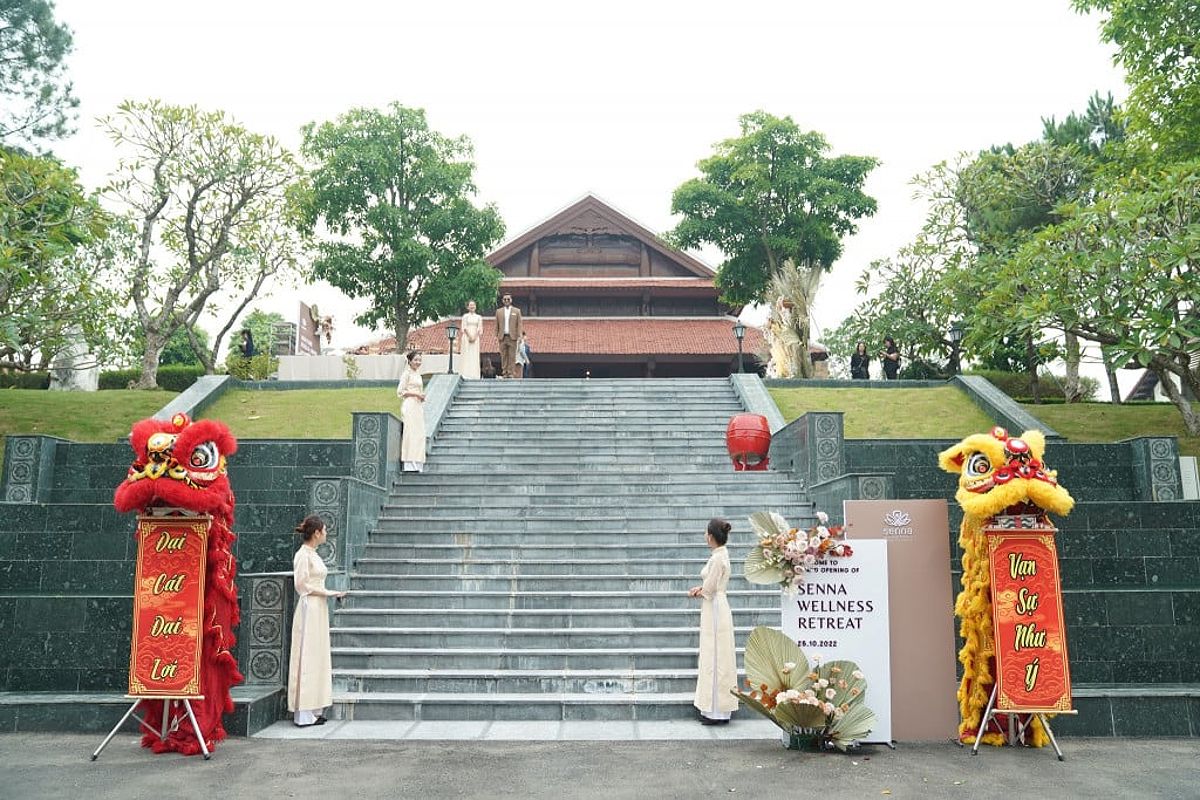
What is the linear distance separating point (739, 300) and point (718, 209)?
3.08m

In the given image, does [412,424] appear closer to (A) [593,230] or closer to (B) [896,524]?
(B) [896,524]

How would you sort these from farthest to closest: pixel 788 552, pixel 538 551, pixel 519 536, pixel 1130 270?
pixel 1130 270
pixel 519 536
pixel 538 551
pixel 788 552

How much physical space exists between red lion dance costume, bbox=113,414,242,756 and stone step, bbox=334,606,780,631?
7.51 feet

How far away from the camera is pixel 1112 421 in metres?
16.9

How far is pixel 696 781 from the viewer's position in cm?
510

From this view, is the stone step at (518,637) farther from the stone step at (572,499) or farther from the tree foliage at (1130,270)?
the tree foliage at (1130,270)

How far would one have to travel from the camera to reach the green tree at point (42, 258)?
13.2 m

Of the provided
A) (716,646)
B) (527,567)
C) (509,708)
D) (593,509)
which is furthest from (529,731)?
(593,509)

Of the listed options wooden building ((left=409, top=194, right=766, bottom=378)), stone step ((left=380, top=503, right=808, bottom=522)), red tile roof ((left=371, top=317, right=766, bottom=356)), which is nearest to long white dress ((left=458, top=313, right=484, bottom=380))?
stone step ((left=380, top=503, right=808, bottom=522))

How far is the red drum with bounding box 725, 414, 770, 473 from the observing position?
12.2 m

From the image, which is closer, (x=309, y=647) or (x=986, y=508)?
(x=986, y=508)

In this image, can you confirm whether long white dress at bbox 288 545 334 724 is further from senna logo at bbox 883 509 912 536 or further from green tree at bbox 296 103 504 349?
green tree at bbox 296 103 504 349

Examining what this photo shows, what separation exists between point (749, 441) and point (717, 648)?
593 cm

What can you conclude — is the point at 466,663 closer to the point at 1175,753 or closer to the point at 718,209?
the point at 1175,753
